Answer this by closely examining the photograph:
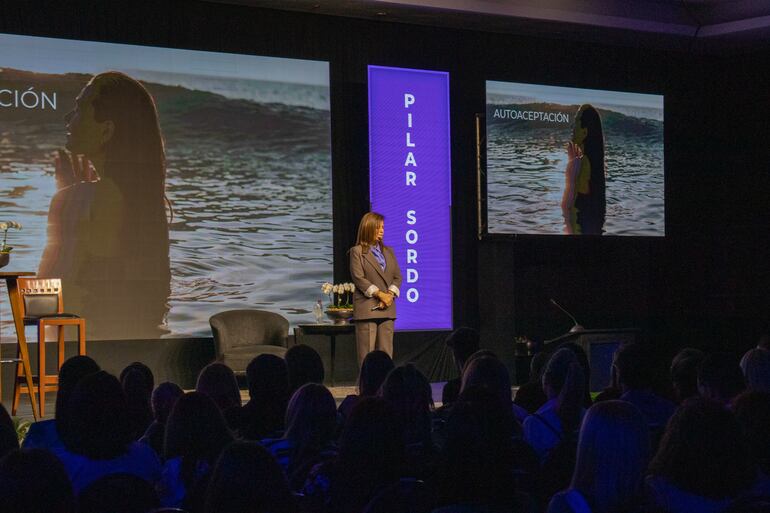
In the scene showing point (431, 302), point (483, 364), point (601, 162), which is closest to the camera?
point (483, 364)

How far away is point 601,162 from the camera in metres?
9.95

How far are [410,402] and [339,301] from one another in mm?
5065

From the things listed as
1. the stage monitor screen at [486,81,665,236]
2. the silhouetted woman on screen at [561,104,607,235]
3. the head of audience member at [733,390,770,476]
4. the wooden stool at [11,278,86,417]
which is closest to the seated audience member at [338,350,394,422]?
the head of audience member at [733,390,770,476]

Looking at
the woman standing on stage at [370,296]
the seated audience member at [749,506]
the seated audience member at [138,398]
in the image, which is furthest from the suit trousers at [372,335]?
the seated audience member at [749,506]

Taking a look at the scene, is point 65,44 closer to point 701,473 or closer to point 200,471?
point 200,471

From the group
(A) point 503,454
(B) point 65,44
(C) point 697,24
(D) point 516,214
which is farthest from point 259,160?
(A) point 503,454

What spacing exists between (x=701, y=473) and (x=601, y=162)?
8.35 m

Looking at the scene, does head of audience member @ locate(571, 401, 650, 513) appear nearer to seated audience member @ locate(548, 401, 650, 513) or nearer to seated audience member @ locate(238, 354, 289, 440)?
seated audience member @ locate(548, 401, 650, 513)

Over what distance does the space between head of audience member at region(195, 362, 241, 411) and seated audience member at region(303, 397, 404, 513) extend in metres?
1.31

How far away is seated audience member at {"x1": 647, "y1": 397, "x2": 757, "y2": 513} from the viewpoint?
1.89 metres

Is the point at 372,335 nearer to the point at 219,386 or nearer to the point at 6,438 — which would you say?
the point at 219,386

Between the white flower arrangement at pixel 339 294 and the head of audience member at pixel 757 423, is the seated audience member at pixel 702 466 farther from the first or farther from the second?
the white flower arrangement at pixel 339 294

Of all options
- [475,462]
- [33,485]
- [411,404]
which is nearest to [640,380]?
[411,404]

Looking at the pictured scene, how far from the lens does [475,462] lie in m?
1.90
